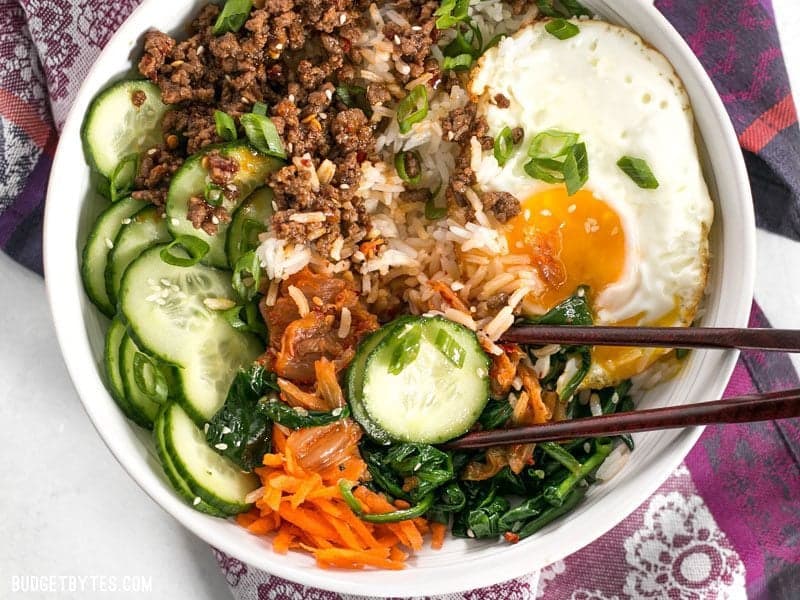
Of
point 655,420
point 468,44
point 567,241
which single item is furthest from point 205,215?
point 655,420

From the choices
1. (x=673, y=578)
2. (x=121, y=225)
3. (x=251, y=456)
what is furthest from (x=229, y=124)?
(x=673, y=578)

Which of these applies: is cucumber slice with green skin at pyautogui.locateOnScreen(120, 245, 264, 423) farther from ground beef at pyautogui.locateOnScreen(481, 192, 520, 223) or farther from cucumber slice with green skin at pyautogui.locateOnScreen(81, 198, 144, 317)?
ground beef at pyautogui.locateOnScreen(481, 192, 520, 223)

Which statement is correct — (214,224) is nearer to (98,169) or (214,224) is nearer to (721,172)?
(98,169)

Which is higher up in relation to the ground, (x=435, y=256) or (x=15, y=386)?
(x=435, y=256)

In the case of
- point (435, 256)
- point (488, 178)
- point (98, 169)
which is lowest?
point (435, 256)

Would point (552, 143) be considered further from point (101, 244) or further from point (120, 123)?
point (101, 244)

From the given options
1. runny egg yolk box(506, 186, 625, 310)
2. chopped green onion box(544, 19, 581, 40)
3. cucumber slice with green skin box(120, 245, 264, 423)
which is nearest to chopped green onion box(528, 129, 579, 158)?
runny egg yolk box(506, 186, 625, 310)
